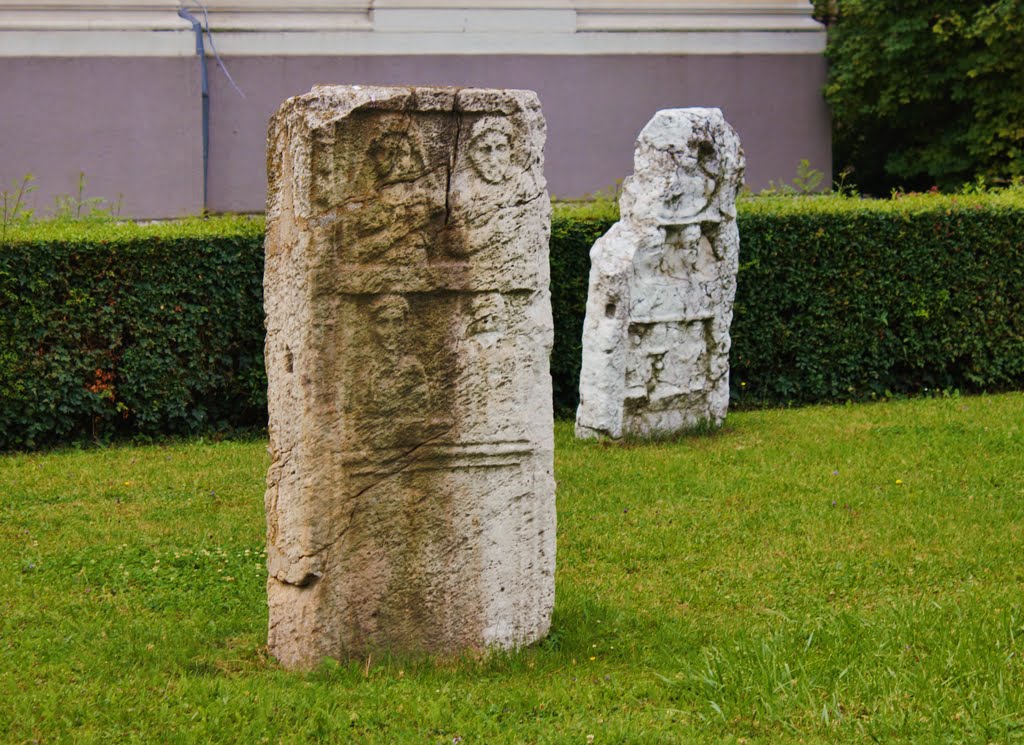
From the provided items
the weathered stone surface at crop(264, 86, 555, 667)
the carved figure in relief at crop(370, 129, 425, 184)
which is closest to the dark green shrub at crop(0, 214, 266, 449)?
the weathered stone surface at crop(264, 86, 555, 667)

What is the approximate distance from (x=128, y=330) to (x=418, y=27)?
7.43 meters

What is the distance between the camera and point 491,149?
432 cm

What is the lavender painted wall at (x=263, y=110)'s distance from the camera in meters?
14.1

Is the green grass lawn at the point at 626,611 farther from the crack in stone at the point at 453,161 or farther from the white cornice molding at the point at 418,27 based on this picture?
the white cornice molding at the point at 418,27

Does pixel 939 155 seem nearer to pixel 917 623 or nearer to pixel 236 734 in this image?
pixel 917 623

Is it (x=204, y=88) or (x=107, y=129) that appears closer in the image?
(x=107, y=129)

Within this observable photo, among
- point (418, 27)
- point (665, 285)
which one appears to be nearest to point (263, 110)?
point (418, 27)

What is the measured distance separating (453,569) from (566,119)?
12084 mm

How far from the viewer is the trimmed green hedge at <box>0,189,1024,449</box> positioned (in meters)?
8.74

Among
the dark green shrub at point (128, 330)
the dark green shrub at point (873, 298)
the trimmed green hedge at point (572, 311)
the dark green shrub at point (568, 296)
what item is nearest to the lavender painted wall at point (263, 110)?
the trimmed green hedge at point (572, 311)

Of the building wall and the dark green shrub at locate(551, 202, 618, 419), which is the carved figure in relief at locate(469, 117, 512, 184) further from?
the building wall

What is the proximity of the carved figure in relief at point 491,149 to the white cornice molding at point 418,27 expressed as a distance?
1095cm

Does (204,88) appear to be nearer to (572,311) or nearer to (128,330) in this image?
(128,330)

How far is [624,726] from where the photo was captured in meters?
3.81
